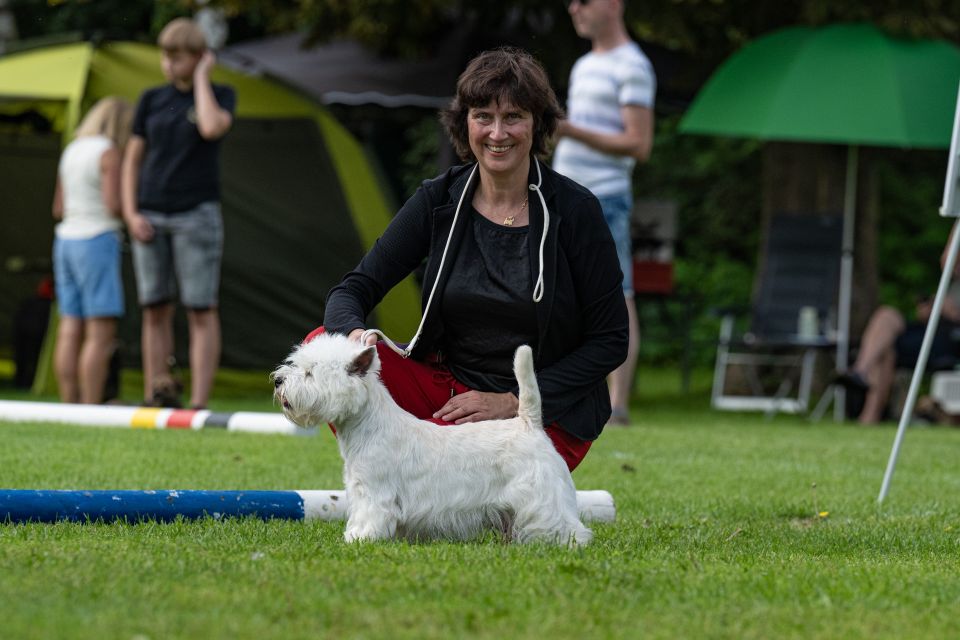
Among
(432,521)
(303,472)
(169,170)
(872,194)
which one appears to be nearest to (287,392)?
(432,521)

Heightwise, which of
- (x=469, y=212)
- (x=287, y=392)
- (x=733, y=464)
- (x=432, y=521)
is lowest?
Result: (x=733, y=464)

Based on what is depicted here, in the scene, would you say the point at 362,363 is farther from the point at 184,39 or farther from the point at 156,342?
the point at 184,39

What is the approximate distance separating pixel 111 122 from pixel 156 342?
147 cm

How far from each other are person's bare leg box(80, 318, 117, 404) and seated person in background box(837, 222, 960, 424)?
538cm

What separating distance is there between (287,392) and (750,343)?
833cm

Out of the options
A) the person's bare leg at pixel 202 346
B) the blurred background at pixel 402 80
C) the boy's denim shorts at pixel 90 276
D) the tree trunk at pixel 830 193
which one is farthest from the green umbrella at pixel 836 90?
the boy's denim shorts at pixel 90 276

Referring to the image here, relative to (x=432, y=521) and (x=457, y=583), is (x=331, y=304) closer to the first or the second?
(x=432, y=521)

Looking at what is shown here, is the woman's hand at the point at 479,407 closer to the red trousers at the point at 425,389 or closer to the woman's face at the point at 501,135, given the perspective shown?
the red trousers at the point at 425,389

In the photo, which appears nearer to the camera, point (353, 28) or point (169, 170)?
point (169, 170)

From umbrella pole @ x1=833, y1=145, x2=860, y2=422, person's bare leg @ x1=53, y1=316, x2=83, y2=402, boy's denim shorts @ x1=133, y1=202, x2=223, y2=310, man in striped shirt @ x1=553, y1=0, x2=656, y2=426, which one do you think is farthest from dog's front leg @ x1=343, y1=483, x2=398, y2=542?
umbrella pole @ x1=833, y1=145, x2=860, y2=422

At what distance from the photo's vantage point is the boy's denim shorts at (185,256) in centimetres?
864

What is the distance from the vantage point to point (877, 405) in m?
11.4

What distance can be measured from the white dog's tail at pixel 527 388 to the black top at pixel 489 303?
35 centimetres

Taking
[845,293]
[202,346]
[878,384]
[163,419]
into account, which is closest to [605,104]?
[202,346]
